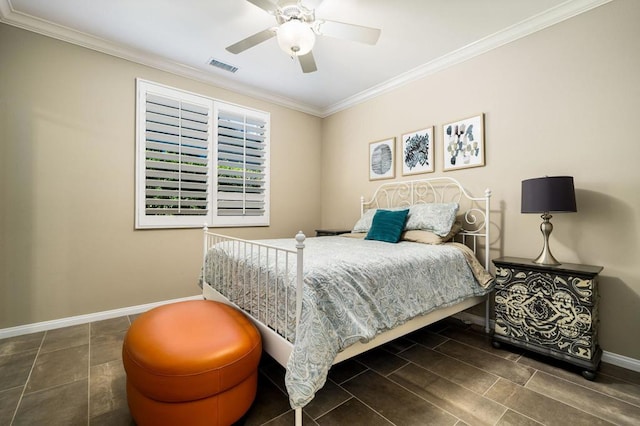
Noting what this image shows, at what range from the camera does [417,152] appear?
10.9 ft

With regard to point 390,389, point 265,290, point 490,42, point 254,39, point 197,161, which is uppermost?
point 490,42

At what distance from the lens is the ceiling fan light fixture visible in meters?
1.90

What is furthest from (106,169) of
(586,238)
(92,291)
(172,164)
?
(586,238)

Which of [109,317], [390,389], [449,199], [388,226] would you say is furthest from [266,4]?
[109,317]

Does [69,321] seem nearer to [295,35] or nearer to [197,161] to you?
[197,161]

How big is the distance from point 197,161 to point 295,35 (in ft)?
6.69

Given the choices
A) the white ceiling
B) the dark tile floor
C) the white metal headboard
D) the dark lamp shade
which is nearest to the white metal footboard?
the dark tile floor

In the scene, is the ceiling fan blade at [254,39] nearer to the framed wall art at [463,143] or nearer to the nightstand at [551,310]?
the framed wall art at [463,143]

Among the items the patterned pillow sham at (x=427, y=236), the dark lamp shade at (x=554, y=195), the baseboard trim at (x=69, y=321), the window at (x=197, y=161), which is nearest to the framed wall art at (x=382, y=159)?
the patterned pillow sham at (x=427, y=236)

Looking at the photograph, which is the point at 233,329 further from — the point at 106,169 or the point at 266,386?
the point at 106,169

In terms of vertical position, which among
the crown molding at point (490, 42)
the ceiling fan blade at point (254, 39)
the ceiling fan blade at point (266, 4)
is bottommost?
the ceiling fan blade at point (254, 39)

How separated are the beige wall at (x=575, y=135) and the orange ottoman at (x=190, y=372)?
247cm

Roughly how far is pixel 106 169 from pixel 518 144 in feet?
13.0

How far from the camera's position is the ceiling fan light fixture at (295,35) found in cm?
190
